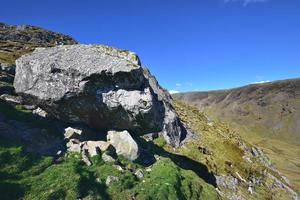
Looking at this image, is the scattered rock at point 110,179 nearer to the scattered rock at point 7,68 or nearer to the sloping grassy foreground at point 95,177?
the sloping grassy foreground at point 95,177

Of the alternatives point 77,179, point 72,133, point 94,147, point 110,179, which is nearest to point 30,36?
point 72,133

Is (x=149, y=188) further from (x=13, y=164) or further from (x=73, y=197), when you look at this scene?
(x=13, y=164)

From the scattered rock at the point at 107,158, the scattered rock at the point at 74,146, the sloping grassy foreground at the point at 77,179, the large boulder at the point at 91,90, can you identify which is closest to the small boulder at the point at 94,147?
the scattered rock at the point at 74,146

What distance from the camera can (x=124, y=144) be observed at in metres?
35.4

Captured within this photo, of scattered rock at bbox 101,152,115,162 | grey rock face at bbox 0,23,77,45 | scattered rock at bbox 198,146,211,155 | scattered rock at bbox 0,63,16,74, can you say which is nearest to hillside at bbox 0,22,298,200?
scattered rock at bbox 101,152,115,162

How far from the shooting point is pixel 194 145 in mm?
49156

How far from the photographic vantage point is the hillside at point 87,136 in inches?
1112

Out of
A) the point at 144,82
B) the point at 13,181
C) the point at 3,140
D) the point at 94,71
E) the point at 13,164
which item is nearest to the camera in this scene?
the point at 13,181

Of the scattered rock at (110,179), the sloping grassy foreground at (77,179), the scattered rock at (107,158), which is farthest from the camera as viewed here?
the scattered rock at (107,158)

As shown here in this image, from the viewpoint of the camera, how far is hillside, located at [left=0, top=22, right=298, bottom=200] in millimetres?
28234

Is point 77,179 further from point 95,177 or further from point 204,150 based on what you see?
point 204,150

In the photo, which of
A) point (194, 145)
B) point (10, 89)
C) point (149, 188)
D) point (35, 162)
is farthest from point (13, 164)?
point (194, 145)

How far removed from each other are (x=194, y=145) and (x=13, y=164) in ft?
92.9

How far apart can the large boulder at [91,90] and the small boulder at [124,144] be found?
1.28m
